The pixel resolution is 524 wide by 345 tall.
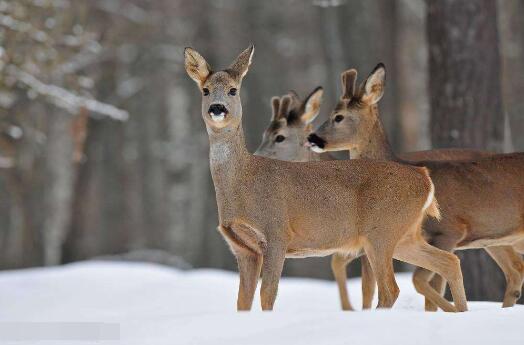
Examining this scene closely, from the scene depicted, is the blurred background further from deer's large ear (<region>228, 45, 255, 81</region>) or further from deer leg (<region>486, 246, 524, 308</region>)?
deer's large ear (<region>228, 45, 255, 81</region>)

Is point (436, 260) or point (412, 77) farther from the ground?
point (412, 77)

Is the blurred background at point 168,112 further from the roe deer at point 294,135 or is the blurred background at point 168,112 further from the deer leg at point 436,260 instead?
the deer leg at point 436,260

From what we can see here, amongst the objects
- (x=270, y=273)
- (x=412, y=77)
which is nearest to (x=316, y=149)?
(x=270, y=273)

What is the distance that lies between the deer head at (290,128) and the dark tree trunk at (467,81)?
1.40 m

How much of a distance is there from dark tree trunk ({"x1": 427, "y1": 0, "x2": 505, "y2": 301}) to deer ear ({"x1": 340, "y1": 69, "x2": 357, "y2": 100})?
57.7 inches

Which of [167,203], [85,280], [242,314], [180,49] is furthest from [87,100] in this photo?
[167,203]

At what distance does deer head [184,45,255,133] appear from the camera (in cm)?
972

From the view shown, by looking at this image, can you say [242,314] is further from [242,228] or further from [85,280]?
[85,280]

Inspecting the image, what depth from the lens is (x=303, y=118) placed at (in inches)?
531

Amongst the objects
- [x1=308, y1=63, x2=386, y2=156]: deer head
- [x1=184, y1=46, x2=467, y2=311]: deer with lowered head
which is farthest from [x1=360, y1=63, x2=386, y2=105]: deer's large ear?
[x1=184, y1=46, x2=467, y2=311]: deer with lowered head

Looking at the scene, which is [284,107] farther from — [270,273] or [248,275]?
[270,273]

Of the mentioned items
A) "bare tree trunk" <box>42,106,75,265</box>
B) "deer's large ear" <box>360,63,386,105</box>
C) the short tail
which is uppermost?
"deer's large ear" <box>360,63,386,105</box>

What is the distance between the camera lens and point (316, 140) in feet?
40.0

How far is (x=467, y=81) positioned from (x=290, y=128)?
2043mm
